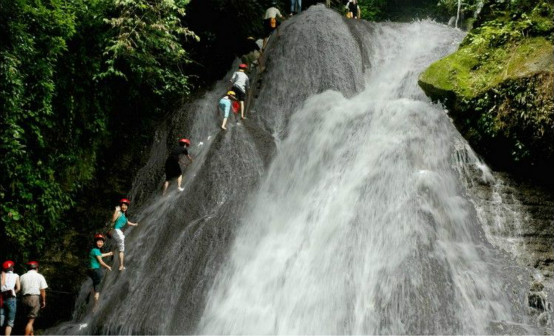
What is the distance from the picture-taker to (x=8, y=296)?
991 centimetres

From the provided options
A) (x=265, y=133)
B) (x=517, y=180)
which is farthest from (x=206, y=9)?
(x=517, y=180)

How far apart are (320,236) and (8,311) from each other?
22.1 feet

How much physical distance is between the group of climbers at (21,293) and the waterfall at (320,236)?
961 millimetres

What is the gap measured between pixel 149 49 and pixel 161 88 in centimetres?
145

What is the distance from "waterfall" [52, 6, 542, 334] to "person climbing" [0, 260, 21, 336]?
1159 millimetres

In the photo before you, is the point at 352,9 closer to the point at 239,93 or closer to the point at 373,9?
the point at 373,9

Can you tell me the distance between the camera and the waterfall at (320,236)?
7.41m

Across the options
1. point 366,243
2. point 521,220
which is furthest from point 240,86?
point 521,220

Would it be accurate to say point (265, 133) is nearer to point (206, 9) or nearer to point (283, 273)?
point (283, 273)

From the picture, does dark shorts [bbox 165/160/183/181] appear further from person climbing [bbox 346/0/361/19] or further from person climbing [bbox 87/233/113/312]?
person climbing [bbox 346/0/361/19]

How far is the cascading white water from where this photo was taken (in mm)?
7262

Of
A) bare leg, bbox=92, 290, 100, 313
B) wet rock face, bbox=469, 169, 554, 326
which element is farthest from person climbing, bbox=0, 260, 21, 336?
wet rock face, bbox=469, 169, 554, 326

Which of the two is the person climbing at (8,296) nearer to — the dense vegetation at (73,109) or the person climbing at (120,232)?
the dense vegetation at (73,109)

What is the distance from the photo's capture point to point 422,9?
28.1m
